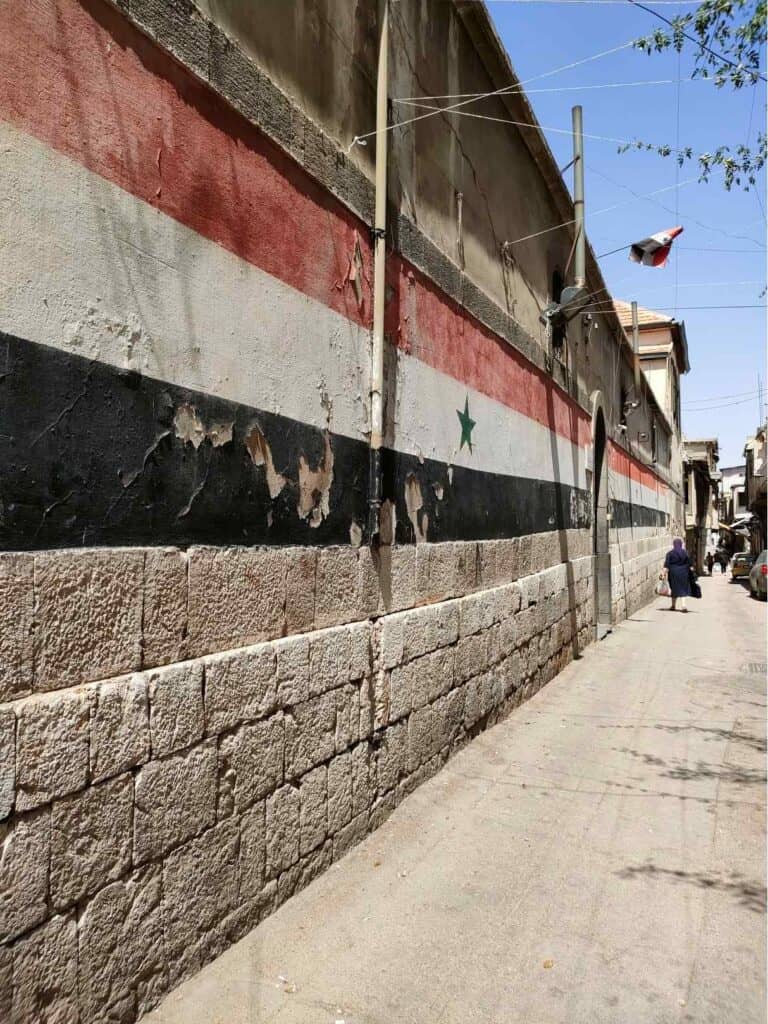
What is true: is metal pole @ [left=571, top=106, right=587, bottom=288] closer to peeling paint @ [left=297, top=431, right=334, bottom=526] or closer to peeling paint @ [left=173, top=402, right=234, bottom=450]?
peeling paint @ [left=297, top=431, right=334, bottom=526]

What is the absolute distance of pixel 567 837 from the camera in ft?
15.2

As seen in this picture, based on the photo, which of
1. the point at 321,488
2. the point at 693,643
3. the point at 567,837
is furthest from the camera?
the point at 693,643

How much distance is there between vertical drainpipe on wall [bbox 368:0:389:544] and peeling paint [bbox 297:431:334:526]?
0.47 m

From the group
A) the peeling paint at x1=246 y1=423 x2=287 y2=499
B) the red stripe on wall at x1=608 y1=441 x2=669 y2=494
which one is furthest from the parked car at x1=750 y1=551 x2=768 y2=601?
the peeling paint at x1=246 y1=423 x2=287 y2=499

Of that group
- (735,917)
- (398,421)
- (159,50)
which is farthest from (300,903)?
(159,50)

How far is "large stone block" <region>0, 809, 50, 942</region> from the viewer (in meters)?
2.29

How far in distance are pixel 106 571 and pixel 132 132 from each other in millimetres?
1516

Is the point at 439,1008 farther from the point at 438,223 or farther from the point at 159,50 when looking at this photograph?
the point at 438,223

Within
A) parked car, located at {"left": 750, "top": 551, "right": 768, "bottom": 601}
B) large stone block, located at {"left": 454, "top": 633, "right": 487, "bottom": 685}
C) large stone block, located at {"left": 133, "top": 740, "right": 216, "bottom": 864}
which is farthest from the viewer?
parked car, located at {"left": 750, "top": 551, "right": 768, "bottom": 601}

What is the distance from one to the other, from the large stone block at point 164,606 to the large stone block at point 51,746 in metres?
0.37

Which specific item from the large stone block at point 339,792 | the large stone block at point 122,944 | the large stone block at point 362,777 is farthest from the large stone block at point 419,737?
the large stone block at point 122,944

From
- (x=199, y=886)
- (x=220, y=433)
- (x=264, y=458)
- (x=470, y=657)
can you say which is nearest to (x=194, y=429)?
(x=220, y=433)

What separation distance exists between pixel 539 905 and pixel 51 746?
8.04ft

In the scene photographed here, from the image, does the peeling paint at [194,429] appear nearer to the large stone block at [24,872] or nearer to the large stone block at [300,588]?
the large stone block at [300,588]
